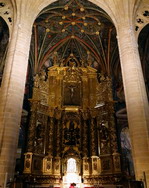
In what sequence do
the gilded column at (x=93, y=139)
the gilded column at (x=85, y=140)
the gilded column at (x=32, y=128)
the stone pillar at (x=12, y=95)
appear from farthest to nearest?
the gilded column at (x=85, y=140) < the gilded column at (x=93, y=139) < the gilded column at (x=32, y=128) < the stone pillar at (x=12, y=95)

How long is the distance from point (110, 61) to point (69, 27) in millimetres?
4317

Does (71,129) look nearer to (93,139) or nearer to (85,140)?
(85,140)

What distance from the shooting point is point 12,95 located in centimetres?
751

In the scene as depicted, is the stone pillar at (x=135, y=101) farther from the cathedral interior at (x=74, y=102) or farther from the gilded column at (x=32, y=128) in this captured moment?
the gilded column at (x=32, y=128)

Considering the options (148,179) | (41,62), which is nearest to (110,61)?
(41,62)

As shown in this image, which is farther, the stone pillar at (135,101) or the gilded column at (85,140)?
the gilded column at (85,140)

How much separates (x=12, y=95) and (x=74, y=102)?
769 cm

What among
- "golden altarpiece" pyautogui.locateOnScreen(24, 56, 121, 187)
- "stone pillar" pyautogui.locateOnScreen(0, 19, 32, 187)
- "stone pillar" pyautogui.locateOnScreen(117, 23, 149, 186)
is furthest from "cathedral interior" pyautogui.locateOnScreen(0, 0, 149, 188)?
"stone pillar" pyautogui.locateOnScreen(0, 19, 32, 187)

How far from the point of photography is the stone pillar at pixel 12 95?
6.68 meters

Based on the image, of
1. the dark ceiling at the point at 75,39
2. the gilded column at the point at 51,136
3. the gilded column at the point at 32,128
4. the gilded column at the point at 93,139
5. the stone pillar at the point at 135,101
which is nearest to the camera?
the stone pillar at the point at 135,101

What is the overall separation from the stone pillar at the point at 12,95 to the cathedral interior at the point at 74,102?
2721 millimetres

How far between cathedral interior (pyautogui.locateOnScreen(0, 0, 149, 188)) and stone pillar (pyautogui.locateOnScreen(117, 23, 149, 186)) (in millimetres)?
2428

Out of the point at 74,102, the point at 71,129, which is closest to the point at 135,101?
the point at 71,129

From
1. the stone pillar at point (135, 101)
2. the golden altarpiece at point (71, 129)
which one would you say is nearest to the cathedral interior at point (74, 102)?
the golden altarpiece at point (71, 129)
